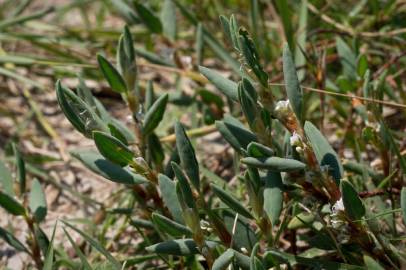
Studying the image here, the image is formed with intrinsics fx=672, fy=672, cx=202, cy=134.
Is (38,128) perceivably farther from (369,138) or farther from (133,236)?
(369,138)

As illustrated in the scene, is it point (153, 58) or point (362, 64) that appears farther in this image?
point (153, 58)

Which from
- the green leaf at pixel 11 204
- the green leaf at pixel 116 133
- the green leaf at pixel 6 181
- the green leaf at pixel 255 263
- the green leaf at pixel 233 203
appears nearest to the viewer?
the green leaf at pixel 255 263

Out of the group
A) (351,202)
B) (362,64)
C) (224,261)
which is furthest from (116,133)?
(362,64)

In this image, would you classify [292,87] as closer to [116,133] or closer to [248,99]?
[248,99]

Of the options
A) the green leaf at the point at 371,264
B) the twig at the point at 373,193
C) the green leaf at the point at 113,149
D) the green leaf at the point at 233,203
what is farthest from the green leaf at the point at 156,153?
the green leaf at the point at 371,264

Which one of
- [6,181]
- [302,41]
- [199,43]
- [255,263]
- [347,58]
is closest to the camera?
[255,263]

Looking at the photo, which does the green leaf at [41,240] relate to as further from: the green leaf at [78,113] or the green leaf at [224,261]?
the green leaf at [224,261]

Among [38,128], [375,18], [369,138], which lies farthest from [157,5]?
[369,138]
